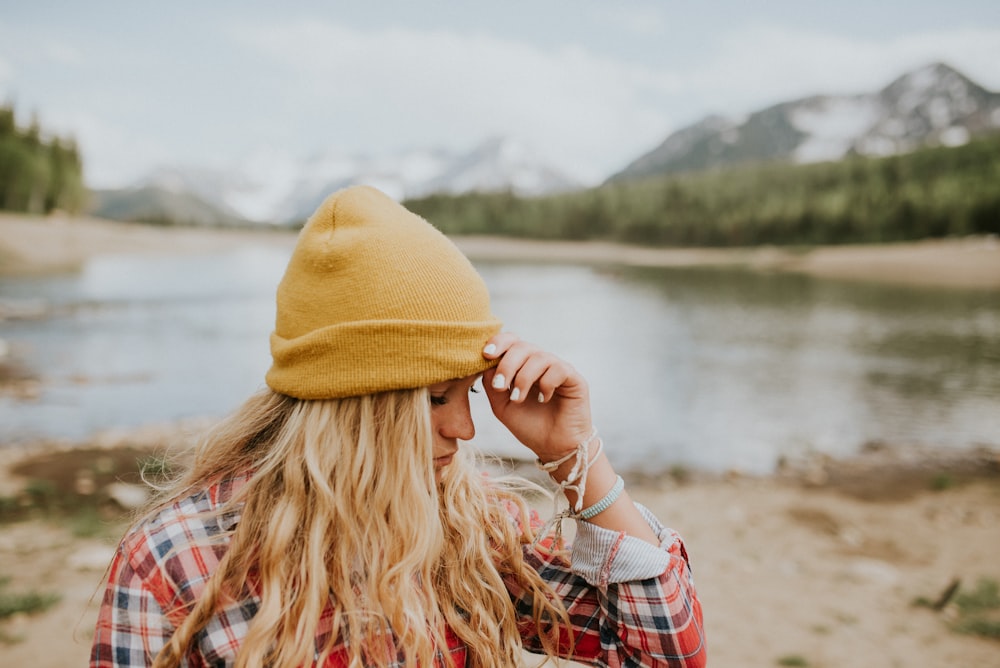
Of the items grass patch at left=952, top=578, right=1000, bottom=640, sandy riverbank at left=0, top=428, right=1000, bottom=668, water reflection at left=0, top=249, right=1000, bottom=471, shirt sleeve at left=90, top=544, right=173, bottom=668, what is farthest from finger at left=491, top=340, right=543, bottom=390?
water reflection at left=0, top=249, right=1000, bottom=471

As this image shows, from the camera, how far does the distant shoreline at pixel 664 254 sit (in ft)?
155

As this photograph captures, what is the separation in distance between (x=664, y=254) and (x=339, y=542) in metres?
81.3

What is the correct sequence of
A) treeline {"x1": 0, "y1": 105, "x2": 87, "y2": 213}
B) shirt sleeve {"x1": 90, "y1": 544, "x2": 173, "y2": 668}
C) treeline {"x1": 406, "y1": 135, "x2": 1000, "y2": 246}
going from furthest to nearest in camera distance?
treeline {"x1": 406, "y1": 135, "x2": 1000, "y2": 246}, treeline {"x1": 0, "y1": 105, "x2": 87, "y2": 213}, shirt sleeve {"x1": 90, "y1": 544, "x2": 173, "y2": 668}

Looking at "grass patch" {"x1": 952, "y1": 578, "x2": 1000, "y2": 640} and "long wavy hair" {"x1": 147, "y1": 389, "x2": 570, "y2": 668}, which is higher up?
"long wavy hair" {"x1": 147, "y1": 389, "x2": 570, "y2": 668}

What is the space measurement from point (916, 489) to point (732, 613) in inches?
195

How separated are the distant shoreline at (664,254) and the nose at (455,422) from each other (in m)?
45.5

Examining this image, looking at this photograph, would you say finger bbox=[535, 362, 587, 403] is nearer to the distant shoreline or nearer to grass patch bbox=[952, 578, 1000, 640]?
grass patch bbox=[952, 578, 1000, 640]

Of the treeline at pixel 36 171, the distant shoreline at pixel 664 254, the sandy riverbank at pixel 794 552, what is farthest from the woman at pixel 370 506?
the treeline at pixel 36 171

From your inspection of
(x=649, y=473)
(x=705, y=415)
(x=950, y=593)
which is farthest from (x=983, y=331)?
(x=950, y=593)

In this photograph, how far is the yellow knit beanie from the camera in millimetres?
1369

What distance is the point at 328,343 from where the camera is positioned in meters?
1.36

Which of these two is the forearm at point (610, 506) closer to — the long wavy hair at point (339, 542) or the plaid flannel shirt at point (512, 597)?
the plaid flannel shirt at point (512, 597)

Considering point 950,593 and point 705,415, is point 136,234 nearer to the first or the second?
point 705,415

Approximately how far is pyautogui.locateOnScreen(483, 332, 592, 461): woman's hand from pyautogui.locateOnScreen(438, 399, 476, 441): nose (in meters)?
0.07
